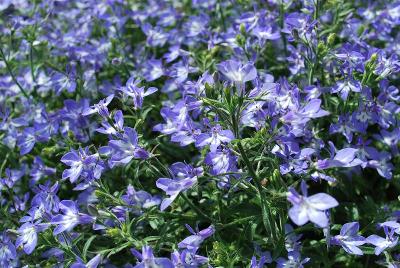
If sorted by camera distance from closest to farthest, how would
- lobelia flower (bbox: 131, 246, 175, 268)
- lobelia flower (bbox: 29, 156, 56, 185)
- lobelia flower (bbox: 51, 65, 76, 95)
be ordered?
lobelia flower (bbox: 131, 246, 175, 268)
lobelia flower (bbox: 29, 156, 56, 185)
lobelia flower (bbox: 51, 65, 76, 95)

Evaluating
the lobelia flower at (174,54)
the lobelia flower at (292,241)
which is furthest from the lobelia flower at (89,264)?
the lobelia flower at (174,54)

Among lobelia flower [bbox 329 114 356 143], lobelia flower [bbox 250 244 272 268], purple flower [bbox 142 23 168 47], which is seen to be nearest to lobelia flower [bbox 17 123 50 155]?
purple flower [bbox 142 23 168 47]

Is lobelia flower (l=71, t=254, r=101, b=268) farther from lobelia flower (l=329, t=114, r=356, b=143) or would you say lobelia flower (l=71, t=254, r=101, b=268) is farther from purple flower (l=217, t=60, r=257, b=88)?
lobelia flower (l=329, t=114, r=356, b=143)

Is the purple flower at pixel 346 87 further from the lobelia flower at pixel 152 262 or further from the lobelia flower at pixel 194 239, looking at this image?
the lobelia flower at pixel 152 262

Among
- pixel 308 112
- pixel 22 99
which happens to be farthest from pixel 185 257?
pixel 22 99

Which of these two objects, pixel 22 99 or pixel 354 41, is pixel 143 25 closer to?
pixel 22 99

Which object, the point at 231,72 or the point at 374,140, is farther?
the point at 374,140

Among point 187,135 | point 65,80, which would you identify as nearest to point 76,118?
point 65,80
